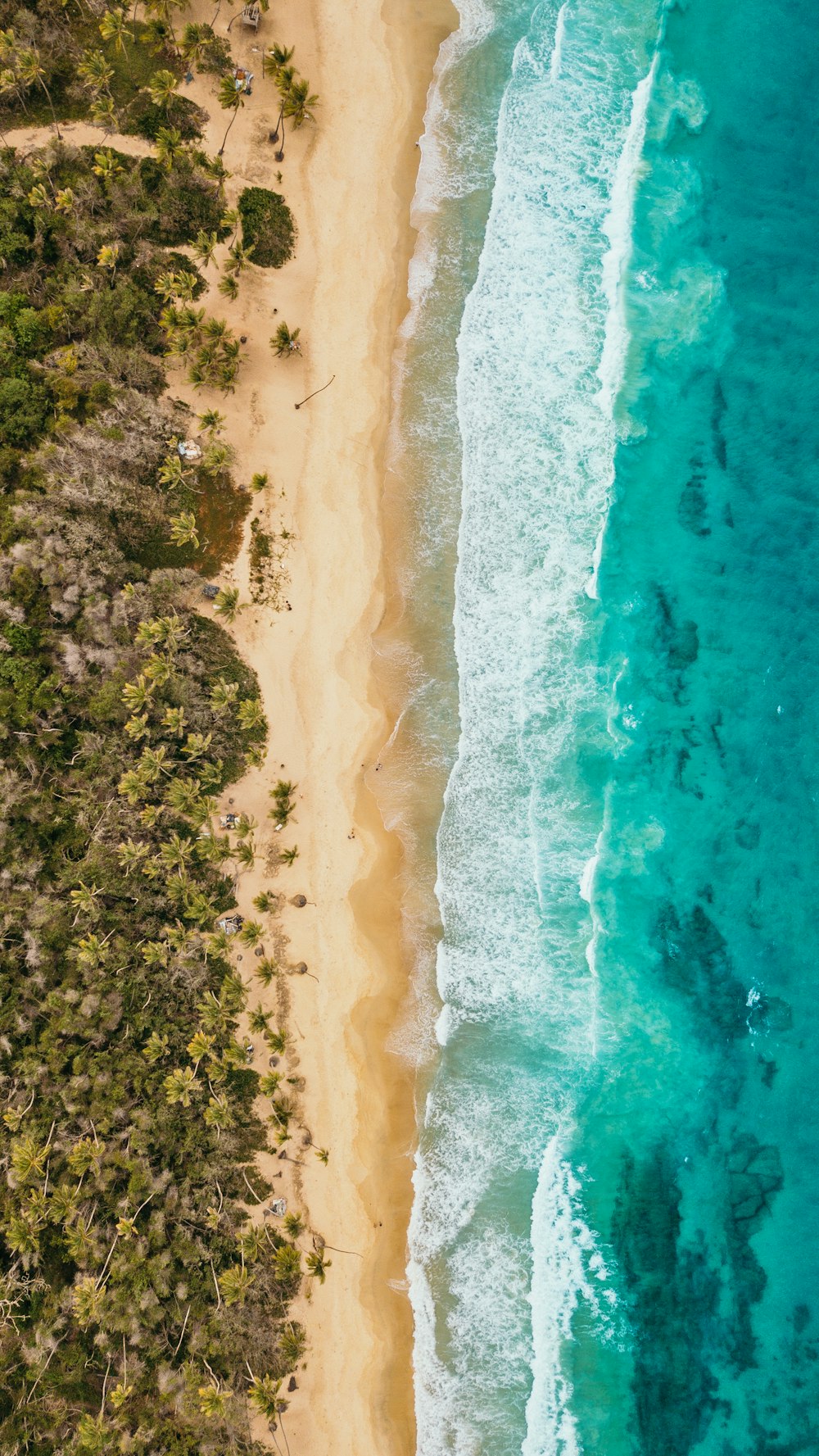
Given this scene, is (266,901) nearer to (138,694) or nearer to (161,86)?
(138,694)

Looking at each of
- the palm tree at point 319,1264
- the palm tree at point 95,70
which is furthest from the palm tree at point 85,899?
the palm tree at point 95,70

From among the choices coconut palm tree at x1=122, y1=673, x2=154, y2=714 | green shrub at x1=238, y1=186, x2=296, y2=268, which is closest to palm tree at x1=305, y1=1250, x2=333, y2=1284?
coconut palm tree at x1=122, y1=673, x2=154, y2=714

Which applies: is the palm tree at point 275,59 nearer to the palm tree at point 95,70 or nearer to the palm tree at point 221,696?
the palm tree at point 95,70

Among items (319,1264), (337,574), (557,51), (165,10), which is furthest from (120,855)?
(557,51)

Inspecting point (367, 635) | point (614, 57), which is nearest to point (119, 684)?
point (367, 635)

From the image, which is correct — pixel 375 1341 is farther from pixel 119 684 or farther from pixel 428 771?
pixel 119 684

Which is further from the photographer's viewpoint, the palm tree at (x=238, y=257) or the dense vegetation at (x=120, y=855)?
the palm tree at (x=238, y=257)
